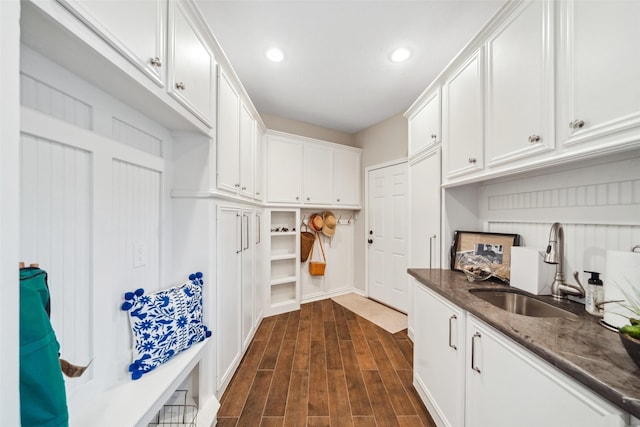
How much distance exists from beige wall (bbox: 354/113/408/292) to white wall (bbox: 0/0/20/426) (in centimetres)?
325

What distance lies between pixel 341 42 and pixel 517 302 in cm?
232

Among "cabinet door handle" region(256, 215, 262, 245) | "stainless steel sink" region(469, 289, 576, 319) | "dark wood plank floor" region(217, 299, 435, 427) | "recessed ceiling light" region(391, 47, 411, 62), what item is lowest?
"dark wood plank floor" region(217, 299, 435, 427)

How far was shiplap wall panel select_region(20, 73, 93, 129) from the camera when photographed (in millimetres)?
777

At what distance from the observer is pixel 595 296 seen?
104 centimetres

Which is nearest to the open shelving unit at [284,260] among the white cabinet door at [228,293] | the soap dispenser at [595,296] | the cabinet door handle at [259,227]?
the cabinet door handle at [259,227]

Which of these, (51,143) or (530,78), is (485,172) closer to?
(530,78)

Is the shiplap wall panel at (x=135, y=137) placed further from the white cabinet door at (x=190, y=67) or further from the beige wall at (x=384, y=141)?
the beige wall at (x=384, y=141)

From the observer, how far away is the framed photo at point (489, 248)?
157cm

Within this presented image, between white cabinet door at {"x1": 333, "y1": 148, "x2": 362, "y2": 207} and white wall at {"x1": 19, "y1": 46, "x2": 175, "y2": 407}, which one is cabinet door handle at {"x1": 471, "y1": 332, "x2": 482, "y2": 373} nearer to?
white wall at {"x1": 19, "y1": 46, "x2": 175, "y2": 407}

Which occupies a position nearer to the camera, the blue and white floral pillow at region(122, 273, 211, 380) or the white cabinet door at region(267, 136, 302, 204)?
the blue and white floral pillow at region(122, 273, 211, 380)

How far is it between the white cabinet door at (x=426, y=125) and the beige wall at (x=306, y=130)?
5.42 ft

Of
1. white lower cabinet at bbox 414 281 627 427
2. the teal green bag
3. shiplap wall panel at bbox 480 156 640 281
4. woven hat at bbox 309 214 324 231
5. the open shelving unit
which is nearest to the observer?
the teal green bag

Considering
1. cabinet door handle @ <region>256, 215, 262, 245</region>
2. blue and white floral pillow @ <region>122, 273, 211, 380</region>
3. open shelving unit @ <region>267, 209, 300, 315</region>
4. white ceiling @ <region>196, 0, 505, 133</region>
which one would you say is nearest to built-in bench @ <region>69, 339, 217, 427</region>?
blue and white floral pillow @ <region>122, 273, 211, 380</region>

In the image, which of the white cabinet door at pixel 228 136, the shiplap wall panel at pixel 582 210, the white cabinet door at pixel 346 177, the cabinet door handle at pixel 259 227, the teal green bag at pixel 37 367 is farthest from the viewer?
the white cabinet door at pixel 346 177
